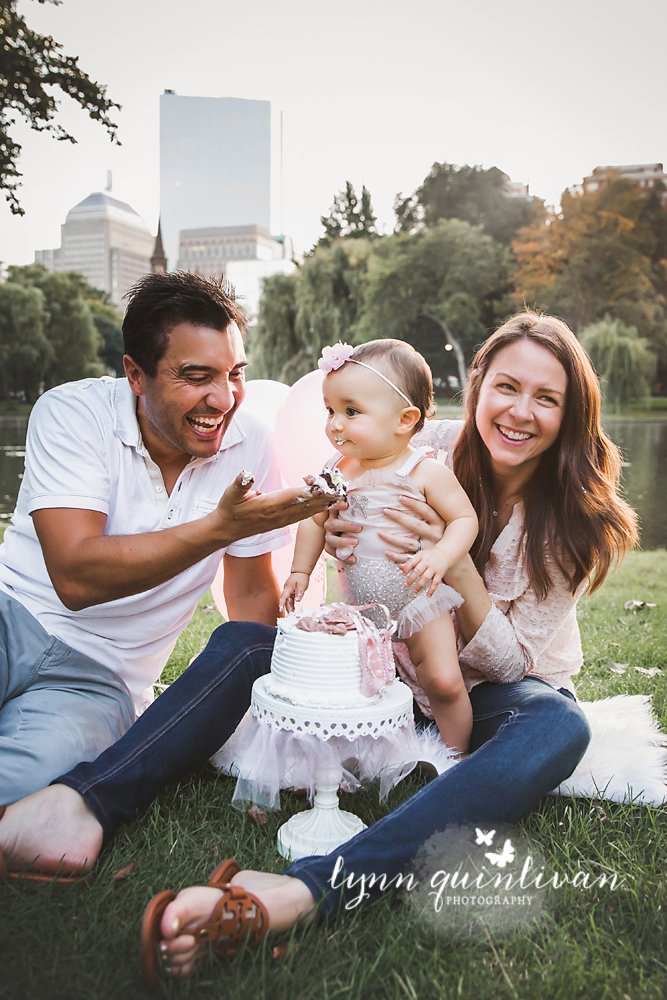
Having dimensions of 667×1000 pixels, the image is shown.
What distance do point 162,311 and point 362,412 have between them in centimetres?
75

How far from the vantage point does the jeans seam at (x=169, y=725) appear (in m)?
1.99

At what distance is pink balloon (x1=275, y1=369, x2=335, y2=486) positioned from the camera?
295cm

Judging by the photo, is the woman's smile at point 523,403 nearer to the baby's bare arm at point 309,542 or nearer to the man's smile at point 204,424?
the baby's bare arm at point 309,542

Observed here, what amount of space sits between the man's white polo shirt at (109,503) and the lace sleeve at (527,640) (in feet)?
3.15

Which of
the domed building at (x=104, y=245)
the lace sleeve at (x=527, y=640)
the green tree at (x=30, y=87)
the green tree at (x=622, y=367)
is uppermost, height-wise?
the domed building at (x=104, y=245)

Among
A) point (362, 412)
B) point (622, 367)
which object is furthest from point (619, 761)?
point (622, 367)

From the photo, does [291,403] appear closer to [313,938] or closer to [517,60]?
[313,938]

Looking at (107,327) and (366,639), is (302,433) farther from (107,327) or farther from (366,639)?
(107,327)

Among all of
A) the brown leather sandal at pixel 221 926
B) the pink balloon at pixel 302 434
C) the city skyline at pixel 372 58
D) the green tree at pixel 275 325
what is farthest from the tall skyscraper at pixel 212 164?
the brown leather sandal at pixel 221 926

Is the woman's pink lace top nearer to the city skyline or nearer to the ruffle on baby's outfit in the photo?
the ruffle on baby's outfit

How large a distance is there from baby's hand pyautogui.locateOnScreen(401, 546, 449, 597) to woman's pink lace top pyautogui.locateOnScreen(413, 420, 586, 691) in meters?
0.31

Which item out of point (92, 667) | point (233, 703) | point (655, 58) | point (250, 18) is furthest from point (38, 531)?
point (655, 58)

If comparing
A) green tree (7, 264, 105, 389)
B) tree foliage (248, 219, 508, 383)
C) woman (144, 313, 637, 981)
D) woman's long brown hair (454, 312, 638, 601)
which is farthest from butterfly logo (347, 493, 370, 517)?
green tree (7, 264, 105, 389)

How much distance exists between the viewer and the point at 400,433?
8.01ft
